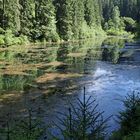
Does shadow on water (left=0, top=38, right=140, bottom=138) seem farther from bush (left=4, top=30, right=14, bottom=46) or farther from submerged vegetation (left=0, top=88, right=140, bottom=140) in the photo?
bush (left=4, top=30, right=14, bottom=46)

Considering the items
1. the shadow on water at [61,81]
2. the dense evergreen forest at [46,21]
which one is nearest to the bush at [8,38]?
the dense evergreen forest at [46,21]

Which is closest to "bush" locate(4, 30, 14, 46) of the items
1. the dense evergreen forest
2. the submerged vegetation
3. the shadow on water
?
the dense evergreen forest

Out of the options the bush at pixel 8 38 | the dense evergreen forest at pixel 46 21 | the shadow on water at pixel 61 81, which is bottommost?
the shadow on water at pixel 61 81

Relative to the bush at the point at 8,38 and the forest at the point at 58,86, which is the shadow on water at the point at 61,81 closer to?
the forest at the point at 58,86

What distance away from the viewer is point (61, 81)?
30359 millimetres

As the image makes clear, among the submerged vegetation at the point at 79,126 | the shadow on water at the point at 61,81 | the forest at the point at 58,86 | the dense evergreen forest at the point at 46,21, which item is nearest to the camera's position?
the submerged vegetation at the point at 79,126

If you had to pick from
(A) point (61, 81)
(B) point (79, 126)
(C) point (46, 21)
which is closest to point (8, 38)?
(C) point (46, 21)

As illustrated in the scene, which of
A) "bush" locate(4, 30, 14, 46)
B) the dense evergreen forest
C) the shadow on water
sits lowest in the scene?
the shadow on water

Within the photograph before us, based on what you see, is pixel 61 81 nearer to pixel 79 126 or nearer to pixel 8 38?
pixel 79 126

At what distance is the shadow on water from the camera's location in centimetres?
2227

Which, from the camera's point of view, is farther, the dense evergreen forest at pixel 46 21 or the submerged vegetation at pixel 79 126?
the dense evergreen forest at pixel 46 21

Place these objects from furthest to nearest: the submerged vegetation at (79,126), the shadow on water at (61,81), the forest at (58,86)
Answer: the shadow on water at (61,81)
the forest at (58,86)
the submerged vegetation at (79,126)

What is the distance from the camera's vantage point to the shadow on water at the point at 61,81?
73.0ft

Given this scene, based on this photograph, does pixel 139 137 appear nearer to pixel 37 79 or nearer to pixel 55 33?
pixel 37 79
